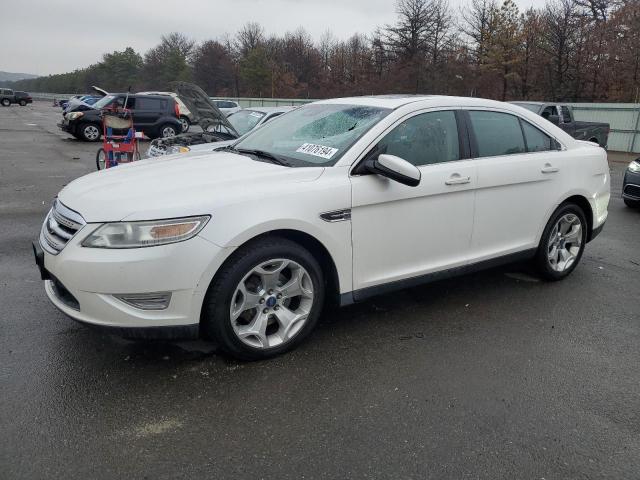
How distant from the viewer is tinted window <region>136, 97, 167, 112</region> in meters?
19.4

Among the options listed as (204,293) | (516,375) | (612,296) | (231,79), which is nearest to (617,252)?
(612,296)

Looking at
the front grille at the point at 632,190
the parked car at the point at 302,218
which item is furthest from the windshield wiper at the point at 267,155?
the front grille at the point at 632,190

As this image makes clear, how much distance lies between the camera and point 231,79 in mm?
72500

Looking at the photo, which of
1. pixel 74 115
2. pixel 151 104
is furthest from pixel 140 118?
pixel 74 115

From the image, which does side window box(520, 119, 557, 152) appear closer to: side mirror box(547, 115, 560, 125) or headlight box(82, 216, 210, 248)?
headlight box(82, 216, 210, 248)

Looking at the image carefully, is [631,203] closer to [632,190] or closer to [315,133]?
[632,190]

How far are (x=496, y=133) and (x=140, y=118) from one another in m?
17.5

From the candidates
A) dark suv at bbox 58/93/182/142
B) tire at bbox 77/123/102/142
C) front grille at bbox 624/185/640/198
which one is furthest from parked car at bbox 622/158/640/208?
tire at bbox 77/123/102/142

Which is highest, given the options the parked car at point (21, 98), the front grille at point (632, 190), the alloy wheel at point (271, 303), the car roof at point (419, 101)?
the parked car at point (21, 98)

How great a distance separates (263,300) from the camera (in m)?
3.18

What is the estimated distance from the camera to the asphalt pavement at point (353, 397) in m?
2.38

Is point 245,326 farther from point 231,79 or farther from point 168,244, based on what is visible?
point 231,79

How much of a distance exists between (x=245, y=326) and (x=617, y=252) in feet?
16.2

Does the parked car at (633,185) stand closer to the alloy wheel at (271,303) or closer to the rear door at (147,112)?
the alloy wheel at (271,303)
